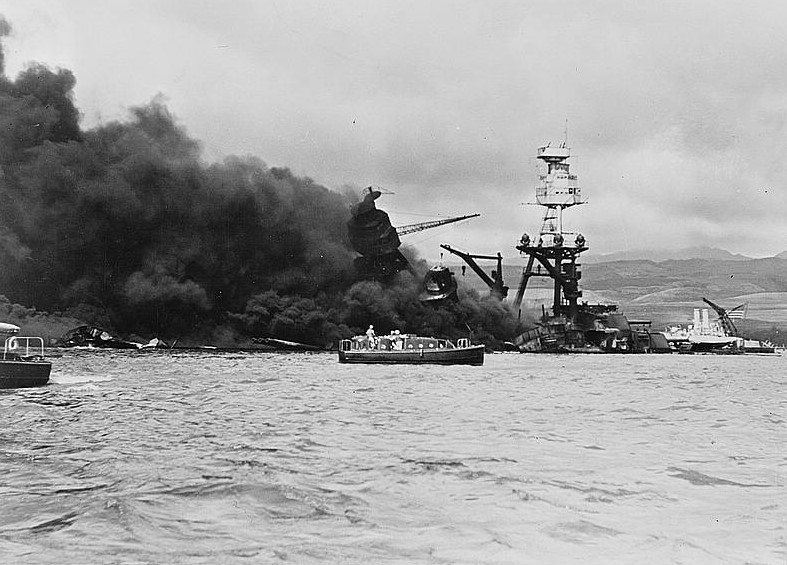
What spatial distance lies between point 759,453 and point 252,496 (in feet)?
66.7

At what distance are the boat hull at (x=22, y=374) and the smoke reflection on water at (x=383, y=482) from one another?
517 cm

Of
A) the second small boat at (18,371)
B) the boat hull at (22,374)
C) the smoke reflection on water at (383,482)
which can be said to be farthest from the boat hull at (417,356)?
the smoke reflection on water at (383,482)

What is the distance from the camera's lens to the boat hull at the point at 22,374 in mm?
56406

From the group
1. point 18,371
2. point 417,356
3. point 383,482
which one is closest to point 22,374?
point 18,371

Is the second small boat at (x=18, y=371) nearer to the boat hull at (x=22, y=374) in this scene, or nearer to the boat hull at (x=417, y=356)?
the boat hull at (x=22, y=374)

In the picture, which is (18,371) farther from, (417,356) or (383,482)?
(417,356)

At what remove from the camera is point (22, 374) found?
57781 mm

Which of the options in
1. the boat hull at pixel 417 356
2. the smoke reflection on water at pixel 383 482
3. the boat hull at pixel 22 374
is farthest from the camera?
the boat hull at pixel 417 356

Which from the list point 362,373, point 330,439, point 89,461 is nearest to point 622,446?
point 330,439

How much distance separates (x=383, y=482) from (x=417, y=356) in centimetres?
8463

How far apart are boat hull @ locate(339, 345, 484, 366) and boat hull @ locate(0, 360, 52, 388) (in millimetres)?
54955

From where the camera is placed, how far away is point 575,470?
2714 centimetres

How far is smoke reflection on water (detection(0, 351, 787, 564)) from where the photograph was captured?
17344 millimetres

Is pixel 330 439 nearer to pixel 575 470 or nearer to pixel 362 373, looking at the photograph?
pixel 575 470
